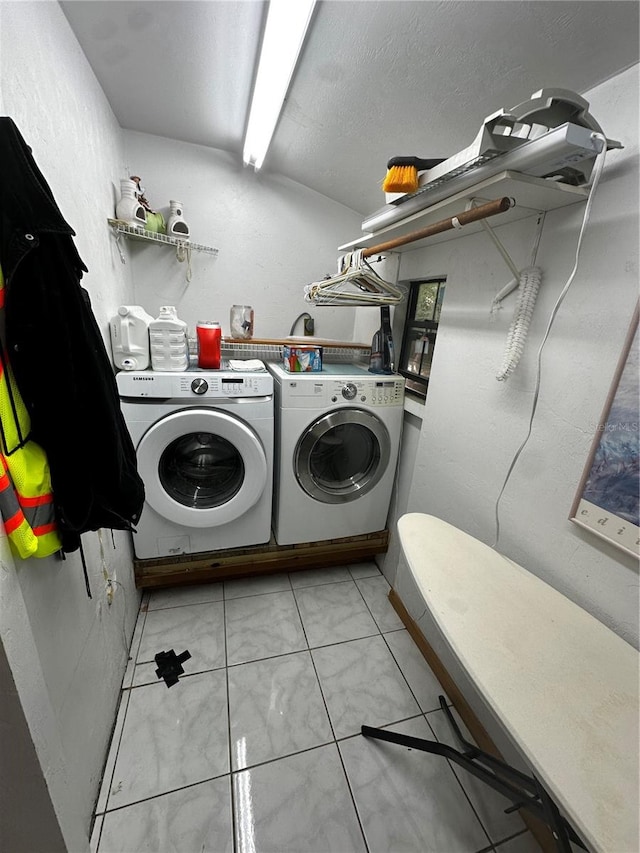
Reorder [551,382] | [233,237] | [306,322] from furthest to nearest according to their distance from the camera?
1. [306,322]
2. [233,237]
3. [551,382]

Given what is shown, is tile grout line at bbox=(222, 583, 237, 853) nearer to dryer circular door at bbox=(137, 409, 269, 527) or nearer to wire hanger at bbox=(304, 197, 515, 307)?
dryer circular door at bbox=(137, 409, 269, 527)

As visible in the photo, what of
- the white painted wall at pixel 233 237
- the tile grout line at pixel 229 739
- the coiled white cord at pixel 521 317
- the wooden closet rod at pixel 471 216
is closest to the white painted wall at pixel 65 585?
the tile grout line at pixel 229 739

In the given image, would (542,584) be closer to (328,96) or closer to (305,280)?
(328,96)

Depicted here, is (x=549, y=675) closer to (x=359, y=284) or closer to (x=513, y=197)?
(x=513, y=197)

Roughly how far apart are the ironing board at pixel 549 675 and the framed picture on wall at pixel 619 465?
0.24 meters

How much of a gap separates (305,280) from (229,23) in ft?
4.44

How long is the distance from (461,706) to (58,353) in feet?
5.98

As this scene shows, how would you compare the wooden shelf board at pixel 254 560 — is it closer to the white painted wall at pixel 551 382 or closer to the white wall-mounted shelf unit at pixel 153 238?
the white painted wall at pixel 551 382

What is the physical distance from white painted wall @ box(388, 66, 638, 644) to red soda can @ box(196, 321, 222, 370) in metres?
1.07

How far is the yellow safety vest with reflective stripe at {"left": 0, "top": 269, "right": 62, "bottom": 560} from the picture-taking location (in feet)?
2.02

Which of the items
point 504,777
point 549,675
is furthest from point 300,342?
point 504,777

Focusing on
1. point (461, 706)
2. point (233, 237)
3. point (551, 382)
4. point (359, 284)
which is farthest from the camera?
point (233, 237)

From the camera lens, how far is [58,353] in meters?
0.69

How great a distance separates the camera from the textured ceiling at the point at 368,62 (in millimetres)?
840
